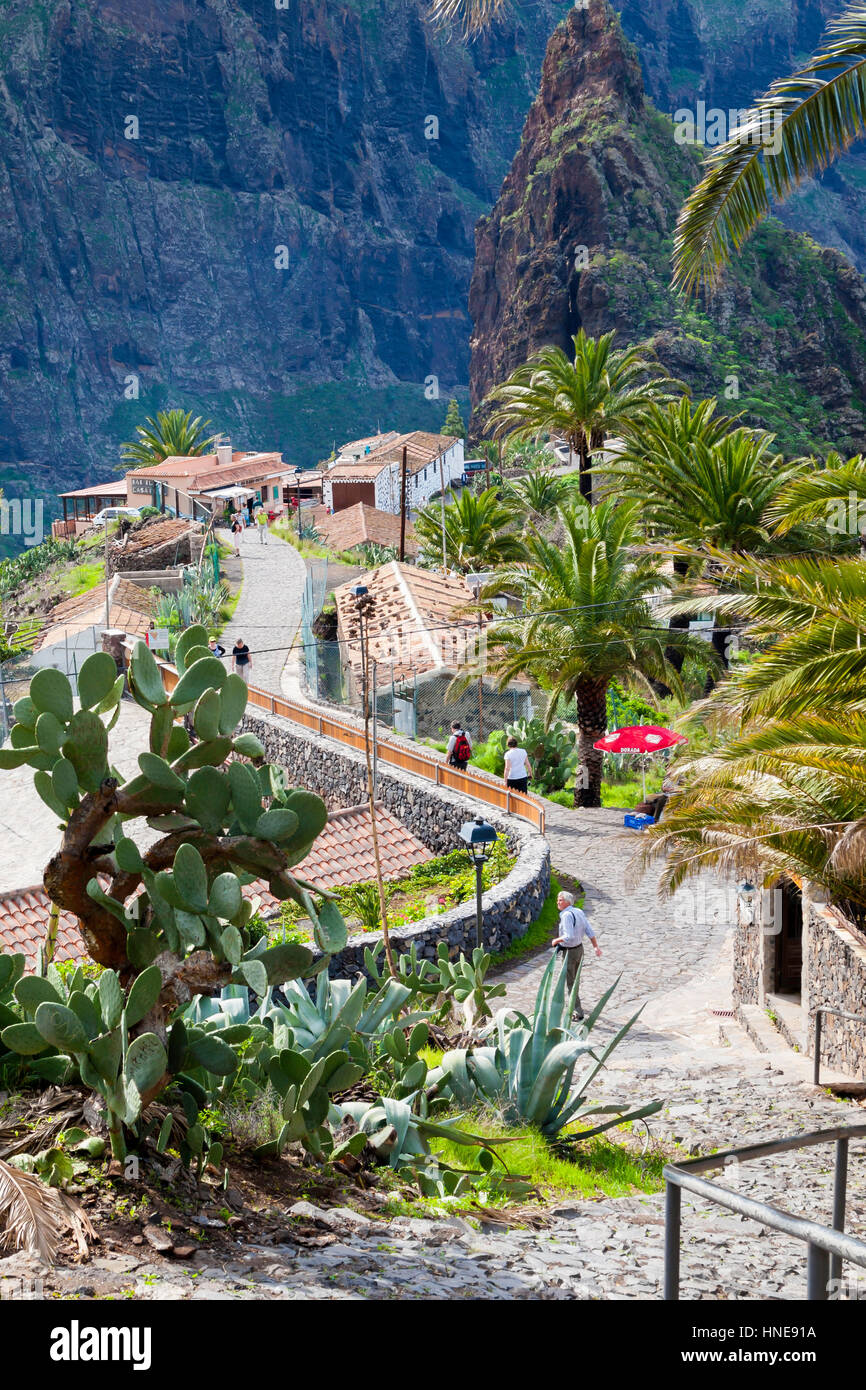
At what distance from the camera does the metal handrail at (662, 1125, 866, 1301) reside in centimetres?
299

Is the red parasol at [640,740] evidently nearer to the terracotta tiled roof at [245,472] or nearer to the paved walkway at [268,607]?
the paved walkway at [268,607]

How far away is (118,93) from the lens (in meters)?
147

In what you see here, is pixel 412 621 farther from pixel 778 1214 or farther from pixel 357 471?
pixel 357 471

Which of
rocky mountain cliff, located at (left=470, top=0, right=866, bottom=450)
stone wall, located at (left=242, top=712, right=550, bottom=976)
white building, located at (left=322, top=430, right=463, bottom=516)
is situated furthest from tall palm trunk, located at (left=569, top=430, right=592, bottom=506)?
rocky mountain cliff, located at (left=470, top=0, right=866, bottom=450)

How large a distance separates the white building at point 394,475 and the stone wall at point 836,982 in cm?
4896

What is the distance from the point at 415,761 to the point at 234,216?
14544cm

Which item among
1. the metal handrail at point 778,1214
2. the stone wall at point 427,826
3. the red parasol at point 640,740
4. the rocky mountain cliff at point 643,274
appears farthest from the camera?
the rocky mountain cliff at point 643,274

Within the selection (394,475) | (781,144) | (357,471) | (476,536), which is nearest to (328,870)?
(781,144)

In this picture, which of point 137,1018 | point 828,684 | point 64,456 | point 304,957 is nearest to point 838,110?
point 828,684

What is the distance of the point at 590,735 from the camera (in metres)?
21.1

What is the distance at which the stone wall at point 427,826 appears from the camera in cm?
1358

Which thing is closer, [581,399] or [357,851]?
[357,851]

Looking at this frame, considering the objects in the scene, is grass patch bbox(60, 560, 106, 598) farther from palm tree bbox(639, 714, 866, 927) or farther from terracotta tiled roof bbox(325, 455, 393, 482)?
palm tree bbox(639, 714, 866, 927)

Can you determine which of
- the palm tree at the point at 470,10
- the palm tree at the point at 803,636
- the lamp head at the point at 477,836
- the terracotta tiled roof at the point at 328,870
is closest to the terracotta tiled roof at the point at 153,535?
the terracotta tiled roof at the point at 328,870
